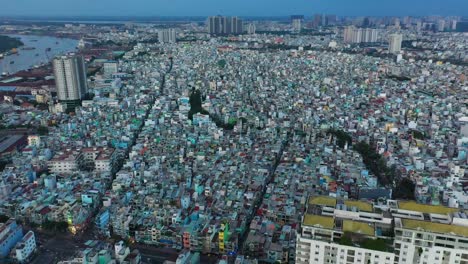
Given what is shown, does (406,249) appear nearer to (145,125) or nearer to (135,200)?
(135,200)

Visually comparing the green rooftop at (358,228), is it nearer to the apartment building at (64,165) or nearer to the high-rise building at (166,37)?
the apartment building at (64,165)

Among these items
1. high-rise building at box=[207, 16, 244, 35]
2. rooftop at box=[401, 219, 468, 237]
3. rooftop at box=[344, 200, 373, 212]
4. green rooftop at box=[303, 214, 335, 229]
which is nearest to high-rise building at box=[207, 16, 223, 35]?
high-rise building at box=[207, 16, 244, 35]

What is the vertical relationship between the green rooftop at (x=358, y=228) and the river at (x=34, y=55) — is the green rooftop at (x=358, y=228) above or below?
above

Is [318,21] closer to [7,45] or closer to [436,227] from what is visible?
[7,45]

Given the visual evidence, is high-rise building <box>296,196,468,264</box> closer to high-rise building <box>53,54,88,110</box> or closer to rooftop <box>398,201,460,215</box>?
rooftop <box>398,201,460,215</box>

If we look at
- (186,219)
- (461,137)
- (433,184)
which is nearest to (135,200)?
(186,219)

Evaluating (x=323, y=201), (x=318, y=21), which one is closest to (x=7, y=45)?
(x=323, y=201)

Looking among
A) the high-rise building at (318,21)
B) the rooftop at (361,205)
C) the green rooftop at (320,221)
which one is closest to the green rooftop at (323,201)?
the rooftop at (361,205)
